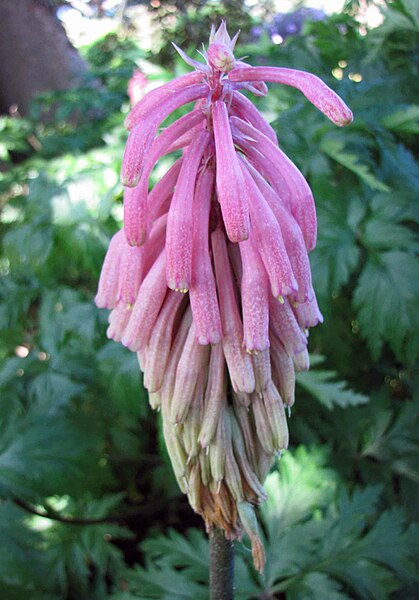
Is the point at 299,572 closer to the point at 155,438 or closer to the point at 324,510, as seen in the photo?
the point at 324,510

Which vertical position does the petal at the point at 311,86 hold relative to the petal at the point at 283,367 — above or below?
above

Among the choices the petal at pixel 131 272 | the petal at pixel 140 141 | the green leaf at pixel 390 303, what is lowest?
the green leaf at pixel 390 303

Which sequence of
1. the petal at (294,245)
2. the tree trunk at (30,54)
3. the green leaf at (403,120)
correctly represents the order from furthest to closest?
the tree trunk at (30,54)
the green leaf at (403,120)
the petal at (294,245)

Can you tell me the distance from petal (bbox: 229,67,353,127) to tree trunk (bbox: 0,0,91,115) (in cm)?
530

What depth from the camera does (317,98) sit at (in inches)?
40.3

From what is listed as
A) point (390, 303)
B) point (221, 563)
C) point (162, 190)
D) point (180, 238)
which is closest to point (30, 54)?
point (390, 303)

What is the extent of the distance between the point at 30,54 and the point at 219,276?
575cm

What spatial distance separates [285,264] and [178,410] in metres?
0.39

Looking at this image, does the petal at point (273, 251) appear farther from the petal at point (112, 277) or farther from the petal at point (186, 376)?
→ the petal at point (112, 277)

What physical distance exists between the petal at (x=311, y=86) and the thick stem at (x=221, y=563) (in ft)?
3.11

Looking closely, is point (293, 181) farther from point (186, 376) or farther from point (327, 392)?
point (327, 392)

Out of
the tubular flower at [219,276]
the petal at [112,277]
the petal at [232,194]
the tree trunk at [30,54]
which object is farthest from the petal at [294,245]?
the tree trunk at [30,54]

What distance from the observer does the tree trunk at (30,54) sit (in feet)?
19.3

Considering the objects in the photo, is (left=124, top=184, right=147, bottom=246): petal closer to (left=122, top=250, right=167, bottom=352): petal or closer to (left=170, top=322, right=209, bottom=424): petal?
(left=122, top=250, right=167, bottom=352): petal
